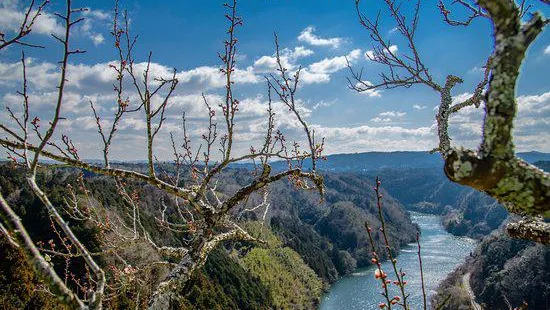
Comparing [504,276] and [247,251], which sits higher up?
[504,276]

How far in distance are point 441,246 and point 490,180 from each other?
4654 inches

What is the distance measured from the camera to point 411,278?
7569 centimetres

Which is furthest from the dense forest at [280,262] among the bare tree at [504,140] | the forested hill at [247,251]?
the bare tree at [504,140]

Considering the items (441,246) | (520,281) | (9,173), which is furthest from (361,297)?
(9,173)

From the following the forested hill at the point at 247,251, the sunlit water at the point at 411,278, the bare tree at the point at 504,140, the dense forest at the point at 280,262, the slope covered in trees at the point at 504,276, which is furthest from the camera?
the sunlit water at the point at 411,278

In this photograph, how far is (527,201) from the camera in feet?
5.41

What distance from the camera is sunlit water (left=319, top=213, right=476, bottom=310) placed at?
2682 inches

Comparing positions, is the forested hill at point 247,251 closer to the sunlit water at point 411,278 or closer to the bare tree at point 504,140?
the bare tree at point 504,140

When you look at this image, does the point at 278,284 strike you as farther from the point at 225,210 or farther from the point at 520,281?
the point at 225,210

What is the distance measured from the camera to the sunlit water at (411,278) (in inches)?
2682

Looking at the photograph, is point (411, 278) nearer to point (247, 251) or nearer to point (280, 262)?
point (280, 262)

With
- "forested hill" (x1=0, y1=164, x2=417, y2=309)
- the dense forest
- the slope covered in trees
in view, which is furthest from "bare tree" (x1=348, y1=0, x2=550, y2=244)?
the slope covered in trees

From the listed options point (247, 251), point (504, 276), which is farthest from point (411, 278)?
point (247, 251)

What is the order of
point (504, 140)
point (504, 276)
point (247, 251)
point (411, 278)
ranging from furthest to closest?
point (247, 251)
point (411, 278)
point (504, 276)
point (504, 140)
